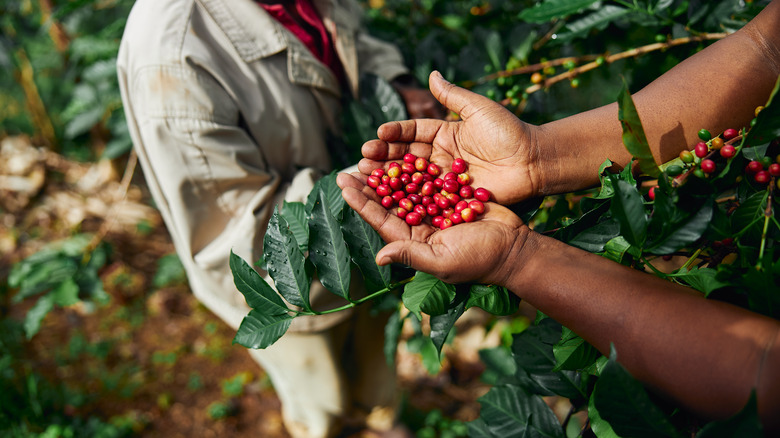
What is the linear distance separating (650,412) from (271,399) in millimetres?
2651

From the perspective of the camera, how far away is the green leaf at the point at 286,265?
3.09 ft

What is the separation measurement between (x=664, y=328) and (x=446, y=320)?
400 millimetres

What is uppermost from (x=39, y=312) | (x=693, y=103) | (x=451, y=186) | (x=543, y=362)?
(x=693, y=103)

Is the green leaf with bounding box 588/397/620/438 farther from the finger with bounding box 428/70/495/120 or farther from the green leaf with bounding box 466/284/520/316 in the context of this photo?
the finger with bounding box 428/70/495/120

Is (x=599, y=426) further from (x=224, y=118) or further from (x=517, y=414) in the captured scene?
(x=224, y=118)

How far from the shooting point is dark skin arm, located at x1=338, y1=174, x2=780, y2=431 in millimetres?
692

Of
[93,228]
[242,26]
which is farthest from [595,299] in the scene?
[93,228]

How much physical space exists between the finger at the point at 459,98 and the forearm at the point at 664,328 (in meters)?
0.47

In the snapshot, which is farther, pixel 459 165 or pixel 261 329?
pixel 459 165

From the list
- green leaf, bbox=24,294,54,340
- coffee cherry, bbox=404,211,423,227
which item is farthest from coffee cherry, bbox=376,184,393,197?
green leaf, bbox=24,294,54,340

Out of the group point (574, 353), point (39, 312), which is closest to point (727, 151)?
point (574, 353)

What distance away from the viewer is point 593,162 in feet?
3.91

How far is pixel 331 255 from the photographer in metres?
0.96

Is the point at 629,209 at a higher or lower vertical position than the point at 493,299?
higher
